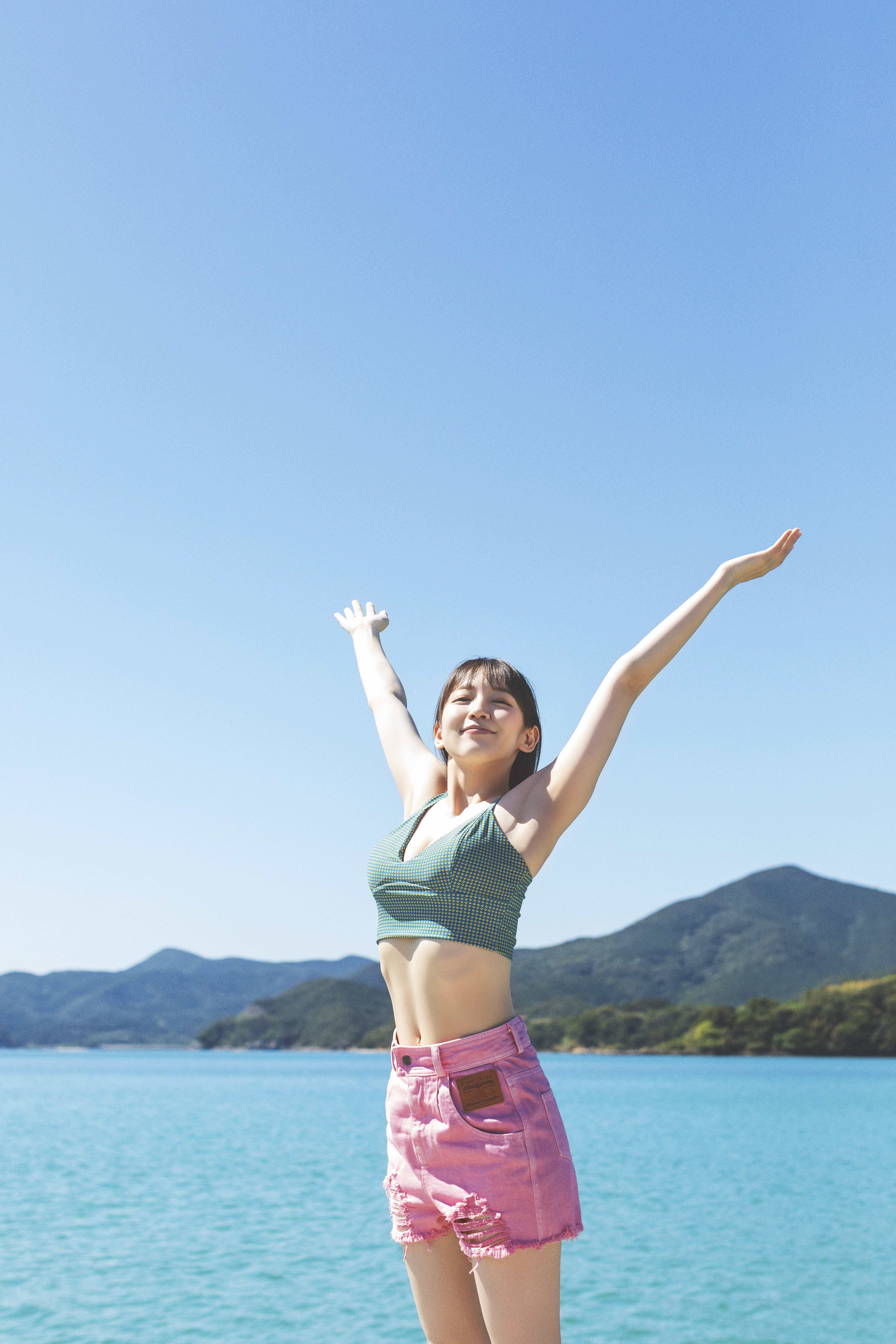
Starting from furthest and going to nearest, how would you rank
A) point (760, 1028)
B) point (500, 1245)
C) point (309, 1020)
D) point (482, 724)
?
point (309, 1020) < point (760, 1028) < point (482, 724) < point (500, 1245)

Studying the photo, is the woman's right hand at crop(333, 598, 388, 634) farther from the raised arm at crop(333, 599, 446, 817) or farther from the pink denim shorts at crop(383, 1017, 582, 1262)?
the pink denim shorts at crop(383, 1017, 582, 1262)

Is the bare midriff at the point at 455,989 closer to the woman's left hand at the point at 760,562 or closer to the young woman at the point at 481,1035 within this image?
the young woman at the point at 481,1035

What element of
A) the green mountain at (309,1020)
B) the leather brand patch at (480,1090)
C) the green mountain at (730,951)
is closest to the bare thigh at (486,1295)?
the leather brand patch at (480,1090)

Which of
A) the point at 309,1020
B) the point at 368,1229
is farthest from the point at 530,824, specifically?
the point at 309,1020

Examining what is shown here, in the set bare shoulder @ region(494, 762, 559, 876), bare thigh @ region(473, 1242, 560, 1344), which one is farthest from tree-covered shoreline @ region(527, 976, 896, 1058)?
bare shoulder @ region(494, 762, 559, 876)

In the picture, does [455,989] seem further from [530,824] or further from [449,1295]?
[449,1295]

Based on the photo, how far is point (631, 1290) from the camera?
12.7 metres

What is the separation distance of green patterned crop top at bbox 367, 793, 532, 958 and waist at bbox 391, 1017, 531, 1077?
0.17m

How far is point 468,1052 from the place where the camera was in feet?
7.76

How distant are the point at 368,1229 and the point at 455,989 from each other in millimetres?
16587

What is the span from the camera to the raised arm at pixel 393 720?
9.89 ft

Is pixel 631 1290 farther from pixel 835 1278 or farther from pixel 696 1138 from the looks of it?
pixel 696 1138

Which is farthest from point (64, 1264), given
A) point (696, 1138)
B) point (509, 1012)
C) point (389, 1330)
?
point (696, 1138)

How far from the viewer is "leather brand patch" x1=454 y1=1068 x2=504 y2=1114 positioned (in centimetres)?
233
